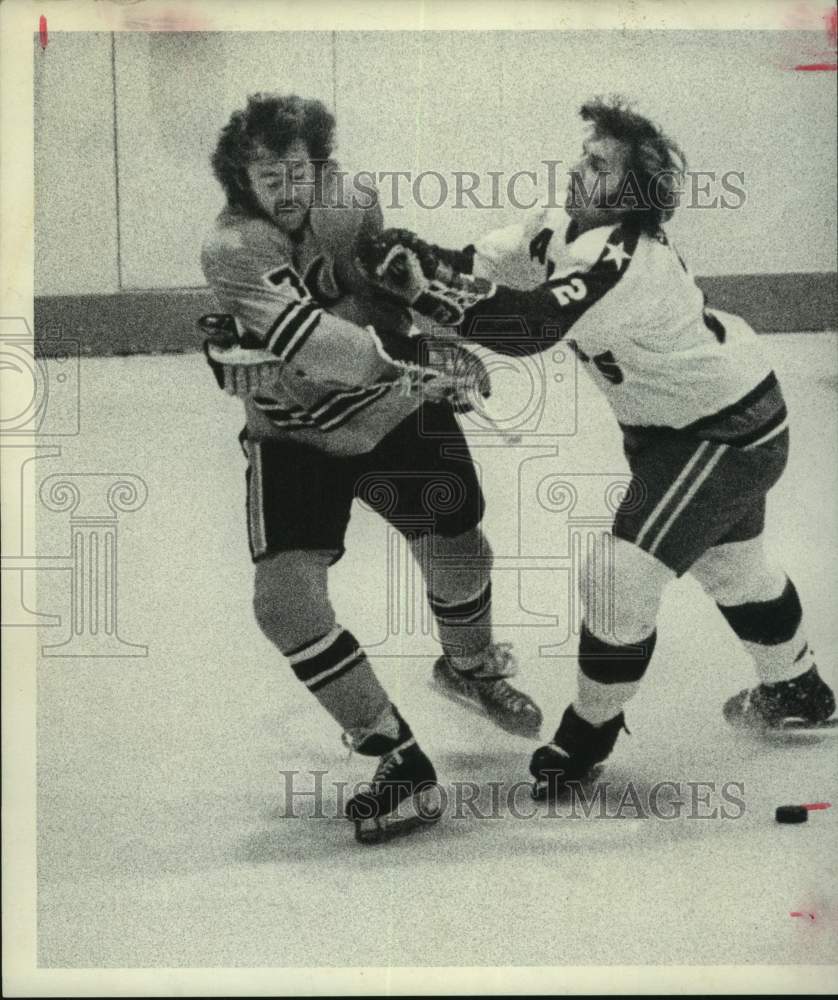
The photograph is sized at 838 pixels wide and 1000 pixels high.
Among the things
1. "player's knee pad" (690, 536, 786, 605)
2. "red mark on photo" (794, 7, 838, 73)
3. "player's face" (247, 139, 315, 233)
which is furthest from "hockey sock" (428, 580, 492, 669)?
"red mark on photo" (794, 7, 838, 73)

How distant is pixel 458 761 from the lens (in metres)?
2.29

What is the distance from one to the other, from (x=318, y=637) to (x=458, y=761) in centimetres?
31

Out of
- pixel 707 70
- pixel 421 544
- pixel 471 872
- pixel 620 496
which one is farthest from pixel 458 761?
pixel 707 70

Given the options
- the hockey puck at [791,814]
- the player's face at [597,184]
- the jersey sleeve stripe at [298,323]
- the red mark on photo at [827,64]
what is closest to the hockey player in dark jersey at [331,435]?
the jersey sleeve stripe at [298,323]

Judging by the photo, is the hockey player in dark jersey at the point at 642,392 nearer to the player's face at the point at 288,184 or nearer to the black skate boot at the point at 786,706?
the black skate boot at the point at 786,706

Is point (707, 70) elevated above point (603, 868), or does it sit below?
above

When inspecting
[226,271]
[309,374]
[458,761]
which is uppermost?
[226,271]

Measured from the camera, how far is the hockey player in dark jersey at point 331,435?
2230mm

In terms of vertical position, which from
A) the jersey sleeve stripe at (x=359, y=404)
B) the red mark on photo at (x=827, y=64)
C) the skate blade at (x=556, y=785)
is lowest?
the skate blade at (x=556, y=785)

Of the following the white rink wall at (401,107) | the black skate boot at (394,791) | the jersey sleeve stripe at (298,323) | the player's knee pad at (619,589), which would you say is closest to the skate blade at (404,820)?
the black skate boot at (394,791)

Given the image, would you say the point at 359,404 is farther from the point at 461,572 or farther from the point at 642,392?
the point at 642,392

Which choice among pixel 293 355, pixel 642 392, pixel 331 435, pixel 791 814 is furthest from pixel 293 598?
pixel 791 814

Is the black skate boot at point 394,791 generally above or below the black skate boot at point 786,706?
below

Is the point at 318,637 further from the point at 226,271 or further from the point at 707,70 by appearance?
the point at 707,70
